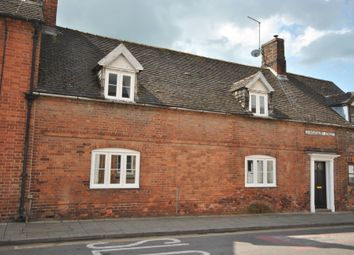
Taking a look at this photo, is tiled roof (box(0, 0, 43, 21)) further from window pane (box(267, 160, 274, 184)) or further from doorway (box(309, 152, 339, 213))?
doorway (box(309, 152, 339, 213))

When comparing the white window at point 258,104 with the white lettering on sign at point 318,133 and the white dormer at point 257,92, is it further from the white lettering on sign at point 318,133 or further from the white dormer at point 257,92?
the white lettering on sign at point 318,133

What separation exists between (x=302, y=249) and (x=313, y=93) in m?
14.1

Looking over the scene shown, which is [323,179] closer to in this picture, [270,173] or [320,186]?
[320,186]

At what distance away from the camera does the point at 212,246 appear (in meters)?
8.98

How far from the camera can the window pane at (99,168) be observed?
12430mm

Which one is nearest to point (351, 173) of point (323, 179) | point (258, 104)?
point (323, 179)

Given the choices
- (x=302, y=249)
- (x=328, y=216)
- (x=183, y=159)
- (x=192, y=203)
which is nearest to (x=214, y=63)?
(x=183, y=159)

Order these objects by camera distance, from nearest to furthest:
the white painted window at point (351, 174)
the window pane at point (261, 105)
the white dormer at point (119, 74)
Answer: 1. the white dormer at point (119, 74)
2. the window pane at point (261, 105)
3. the white painted window at point (351, 174)

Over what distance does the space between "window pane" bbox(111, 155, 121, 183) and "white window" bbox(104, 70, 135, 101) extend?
7.63ft

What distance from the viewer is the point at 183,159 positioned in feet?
45.8

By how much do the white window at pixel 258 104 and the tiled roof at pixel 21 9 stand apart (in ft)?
31.9

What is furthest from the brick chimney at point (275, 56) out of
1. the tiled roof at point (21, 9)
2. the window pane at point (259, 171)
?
the tiled roof at point (21, 9)

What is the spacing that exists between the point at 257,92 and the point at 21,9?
34.9ft

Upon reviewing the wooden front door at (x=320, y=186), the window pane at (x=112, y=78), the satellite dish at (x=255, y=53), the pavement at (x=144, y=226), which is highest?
the satellite dish at (x=255, y=53)
